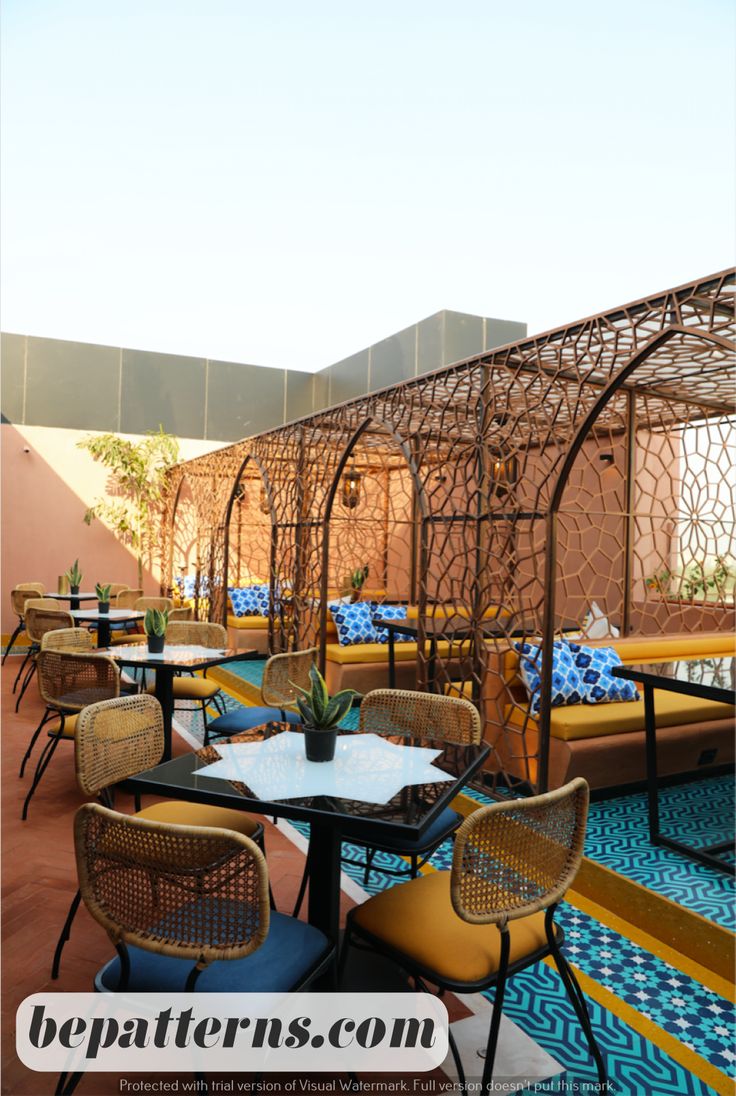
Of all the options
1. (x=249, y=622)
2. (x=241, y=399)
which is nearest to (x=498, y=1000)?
(x=249, y=622)

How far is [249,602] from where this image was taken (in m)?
9.53

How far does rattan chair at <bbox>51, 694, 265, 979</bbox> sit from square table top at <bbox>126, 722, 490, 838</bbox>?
1.18 feet

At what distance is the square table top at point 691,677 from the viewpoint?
133 inches

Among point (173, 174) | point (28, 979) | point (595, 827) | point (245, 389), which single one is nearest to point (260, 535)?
point (245, 389)

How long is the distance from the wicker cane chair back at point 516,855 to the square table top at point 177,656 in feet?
8.98

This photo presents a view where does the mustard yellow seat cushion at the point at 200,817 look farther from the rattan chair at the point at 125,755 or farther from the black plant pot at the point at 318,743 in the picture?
the black plant pot at the point at 318,743

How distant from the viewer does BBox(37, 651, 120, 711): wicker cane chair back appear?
3.95 meters

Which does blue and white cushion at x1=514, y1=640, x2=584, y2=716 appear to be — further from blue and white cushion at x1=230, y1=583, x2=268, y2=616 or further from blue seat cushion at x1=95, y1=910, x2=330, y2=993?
blue and white cushion at x1=230, y1=583, x2=268, y2=616

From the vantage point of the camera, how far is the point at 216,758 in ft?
7.80

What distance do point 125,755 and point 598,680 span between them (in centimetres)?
322

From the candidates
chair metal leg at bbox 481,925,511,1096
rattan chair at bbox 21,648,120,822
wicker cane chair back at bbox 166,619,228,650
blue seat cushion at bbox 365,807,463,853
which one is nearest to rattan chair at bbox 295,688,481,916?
blue seat cushion at bbox 365,807,463,853

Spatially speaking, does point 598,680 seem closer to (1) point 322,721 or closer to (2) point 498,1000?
(1) point 322,721

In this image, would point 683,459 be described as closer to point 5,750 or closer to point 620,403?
point 620,403

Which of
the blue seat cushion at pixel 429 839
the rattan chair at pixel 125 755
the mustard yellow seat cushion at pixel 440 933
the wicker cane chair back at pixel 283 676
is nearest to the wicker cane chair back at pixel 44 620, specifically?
the wicker cane chair back at pixel 283 676
